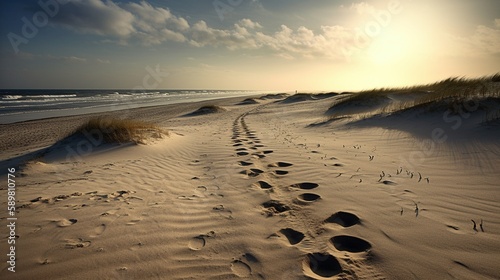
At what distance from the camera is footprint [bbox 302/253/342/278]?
6.35 ft

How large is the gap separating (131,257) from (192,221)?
0.77 meters

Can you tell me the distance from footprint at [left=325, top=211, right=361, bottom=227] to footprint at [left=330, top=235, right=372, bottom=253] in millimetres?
262

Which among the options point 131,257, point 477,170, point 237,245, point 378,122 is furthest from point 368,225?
point 378,122

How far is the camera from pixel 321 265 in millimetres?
2021

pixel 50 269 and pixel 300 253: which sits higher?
pixel 300 253

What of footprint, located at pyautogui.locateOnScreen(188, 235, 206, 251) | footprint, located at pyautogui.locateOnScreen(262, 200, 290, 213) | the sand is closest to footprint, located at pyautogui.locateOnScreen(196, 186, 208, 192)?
the sand

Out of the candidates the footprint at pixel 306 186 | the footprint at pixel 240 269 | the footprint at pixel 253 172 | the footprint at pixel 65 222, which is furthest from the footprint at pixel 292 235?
the footprint at pixel 65 222

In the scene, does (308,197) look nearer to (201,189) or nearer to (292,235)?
(292,235)

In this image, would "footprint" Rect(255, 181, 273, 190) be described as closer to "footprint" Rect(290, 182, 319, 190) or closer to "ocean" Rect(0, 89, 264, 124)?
"footprint" Rect(290, 182, 319, 190)

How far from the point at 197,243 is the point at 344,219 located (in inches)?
62.4

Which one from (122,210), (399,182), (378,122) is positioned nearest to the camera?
(122,210)

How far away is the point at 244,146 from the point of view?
6887 mm

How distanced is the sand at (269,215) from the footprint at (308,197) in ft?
0.09

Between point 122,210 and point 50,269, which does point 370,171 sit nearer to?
point 122,210
